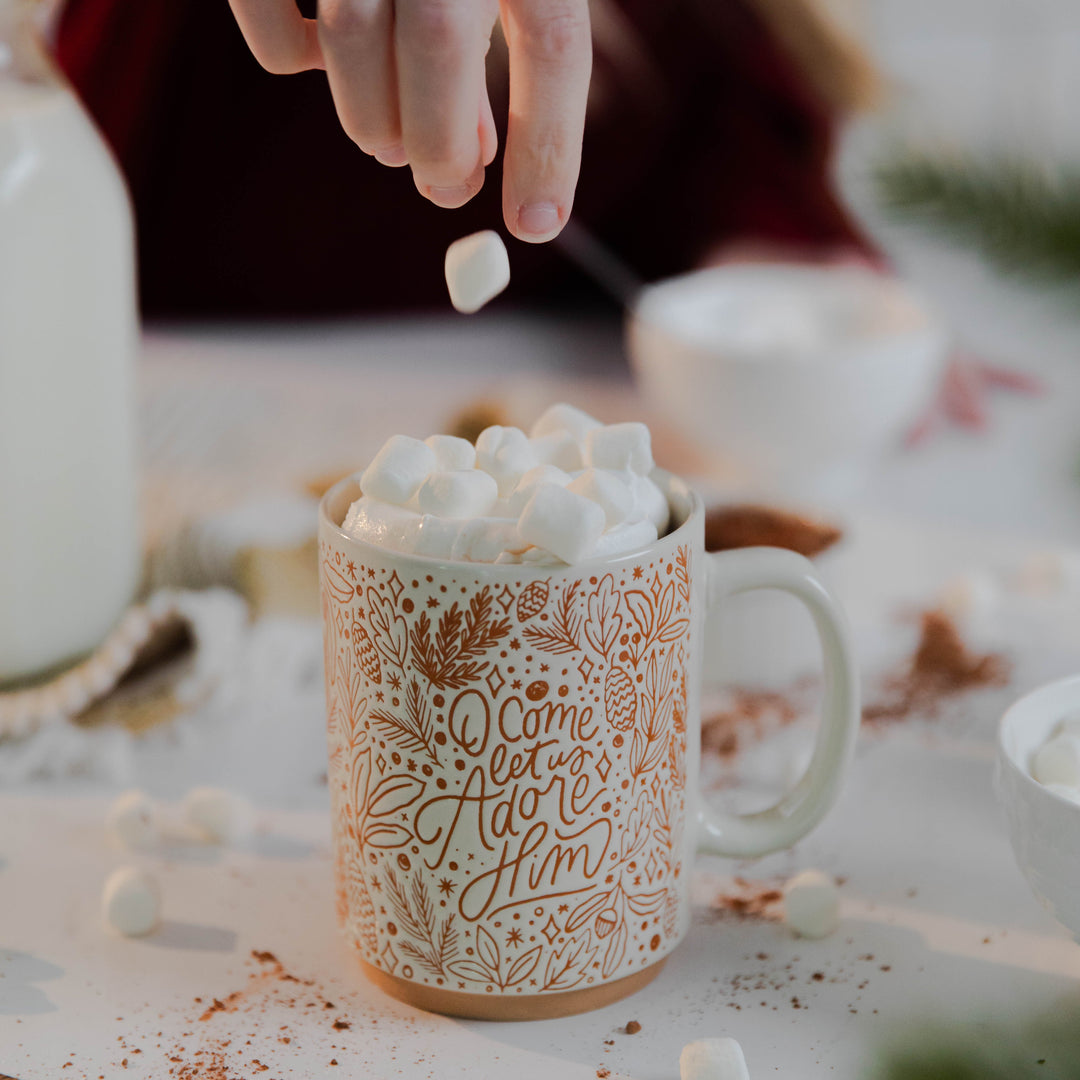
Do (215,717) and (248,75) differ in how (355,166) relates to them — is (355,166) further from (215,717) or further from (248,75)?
(215,717)

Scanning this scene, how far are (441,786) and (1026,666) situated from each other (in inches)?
21.0

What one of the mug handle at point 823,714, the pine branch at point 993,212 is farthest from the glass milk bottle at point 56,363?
the pine branch at point 993,212

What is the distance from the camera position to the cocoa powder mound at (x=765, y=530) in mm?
934

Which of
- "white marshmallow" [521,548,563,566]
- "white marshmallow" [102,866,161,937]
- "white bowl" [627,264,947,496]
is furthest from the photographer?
"white bowl" [627,264,947,496]

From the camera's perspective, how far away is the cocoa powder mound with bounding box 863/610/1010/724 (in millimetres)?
903

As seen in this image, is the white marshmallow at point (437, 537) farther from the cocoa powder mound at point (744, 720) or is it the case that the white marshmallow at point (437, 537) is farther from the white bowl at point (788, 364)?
the white bowl at point (788, 364)

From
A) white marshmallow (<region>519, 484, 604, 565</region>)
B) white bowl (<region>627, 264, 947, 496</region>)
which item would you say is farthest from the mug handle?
white bowl (<region>627, 264, 947, 496</region>)

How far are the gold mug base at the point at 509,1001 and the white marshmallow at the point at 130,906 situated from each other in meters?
0.13

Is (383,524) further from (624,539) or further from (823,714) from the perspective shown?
(823,714)

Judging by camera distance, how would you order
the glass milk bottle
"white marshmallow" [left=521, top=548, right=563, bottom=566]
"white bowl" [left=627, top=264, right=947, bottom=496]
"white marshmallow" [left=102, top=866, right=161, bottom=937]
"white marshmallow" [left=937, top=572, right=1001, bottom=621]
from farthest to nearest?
"white bowl" [left=627, top=264, right=947, bottom=496]
"white marshmallow" [left=937, top=572, right=1001, bottom=621]
the glass milk bottle
"white marshmallow" [left=102, top=866, right=161, bottom=937]
"white marshmallow" [left=521, top=548, right=563, bottom=566]

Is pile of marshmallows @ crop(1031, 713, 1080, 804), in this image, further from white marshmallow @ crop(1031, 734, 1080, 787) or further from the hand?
the hand

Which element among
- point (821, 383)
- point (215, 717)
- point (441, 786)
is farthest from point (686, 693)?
point (821, 383)

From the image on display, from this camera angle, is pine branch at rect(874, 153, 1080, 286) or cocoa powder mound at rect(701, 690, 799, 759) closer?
pine branch at rect(874, 153, 1080, 286)

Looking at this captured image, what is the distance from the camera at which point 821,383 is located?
46.9 inches
